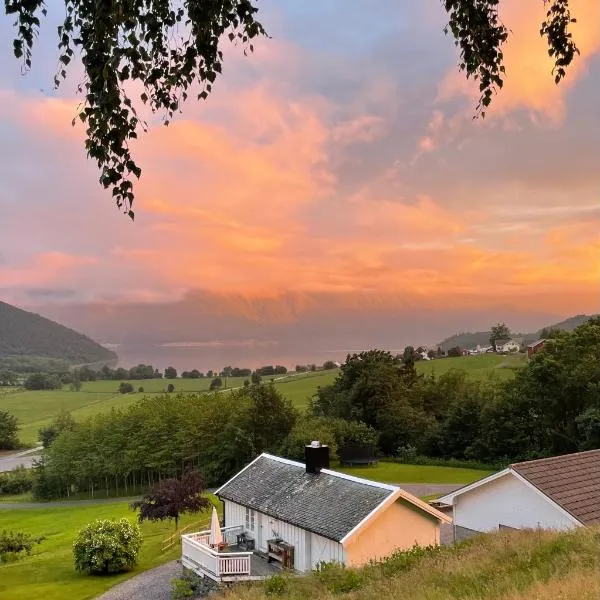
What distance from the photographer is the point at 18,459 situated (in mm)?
91750

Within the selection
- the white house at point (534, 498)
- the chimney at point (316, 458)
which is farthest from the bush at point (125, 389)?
the white house at point (534, 498)

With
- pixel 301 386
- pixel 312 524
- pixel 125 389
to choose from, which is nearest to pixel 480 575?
pixel 312 524

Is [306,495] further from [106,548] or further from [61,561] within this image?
[61,561]

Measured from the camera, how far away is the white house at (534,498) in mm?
17469

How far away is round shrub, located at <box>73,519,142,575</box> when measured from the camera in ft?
85.1

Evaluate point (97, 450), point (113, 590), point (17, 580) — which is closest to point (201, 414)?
point (97, 450)

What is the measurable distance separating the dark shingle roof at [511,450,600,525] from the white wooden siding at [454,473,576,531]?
32 centimetres

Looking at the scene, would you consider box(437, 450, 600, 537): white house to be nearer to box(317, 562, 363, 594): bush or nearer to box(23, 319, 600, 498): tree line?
box(317, 562, 363, 594): bush

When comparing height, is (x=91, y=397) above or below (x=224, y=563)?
above

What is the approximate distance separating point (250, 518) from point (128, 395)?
4393 inches

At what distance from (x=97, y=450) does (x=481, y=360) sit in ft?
210

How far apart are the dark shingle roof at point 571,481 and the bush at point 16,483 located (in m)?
67.6

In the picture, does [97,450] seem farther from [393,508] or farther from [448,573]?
[448,573]

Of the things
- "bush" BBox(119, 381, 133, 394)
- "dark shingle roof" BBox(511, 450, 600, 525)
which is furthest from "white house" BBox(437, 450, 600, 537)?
"bush" BBox(119, 381, 133, 394)
